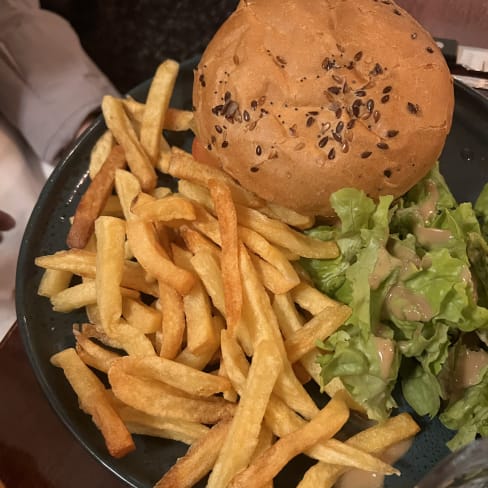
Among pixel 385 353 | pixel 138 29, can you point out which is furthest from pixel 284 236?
pixel 138 29

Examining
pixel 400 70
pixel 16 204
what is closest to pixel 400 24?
pixel 400 70

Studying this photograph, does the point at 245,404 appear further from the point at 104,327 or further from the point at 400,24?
the point at 400,24

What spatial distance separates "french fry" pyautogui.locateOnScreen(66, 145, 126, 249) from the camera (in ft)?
5.24

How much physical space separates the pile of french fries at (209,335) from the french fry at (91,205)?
0.07 meters

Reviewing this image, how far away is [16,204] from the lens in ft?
6.84

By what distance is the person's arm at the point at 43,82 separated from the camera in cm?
208

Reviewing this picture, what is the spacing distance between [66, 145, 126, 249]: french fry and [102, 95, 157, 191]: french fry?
0.06 m

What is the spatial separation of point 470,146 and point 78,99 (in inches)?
48.5

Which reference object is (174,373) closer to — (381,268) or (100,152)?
(381,268)

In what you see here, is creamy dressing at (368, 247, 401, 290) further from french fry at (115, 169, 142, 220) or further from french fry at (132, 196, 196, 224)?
french fry at (115, 169, 142, 220)

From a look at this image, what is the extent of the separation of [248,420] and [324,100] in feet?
2.22

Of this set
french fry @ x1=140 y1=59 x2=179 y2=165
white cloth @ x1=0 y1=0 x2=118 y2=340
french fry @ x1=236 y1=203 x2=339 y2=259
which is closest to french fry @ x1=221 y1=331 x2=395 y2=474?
french fry @ x1=236 y1=203 x2=339 y2=259

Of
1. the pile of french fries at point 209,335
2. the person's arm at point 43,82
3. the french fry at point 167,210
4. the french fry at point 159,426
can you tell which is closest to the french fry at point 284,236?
the pile of french fries at point 209,335

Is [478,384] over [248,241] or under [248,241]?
under
